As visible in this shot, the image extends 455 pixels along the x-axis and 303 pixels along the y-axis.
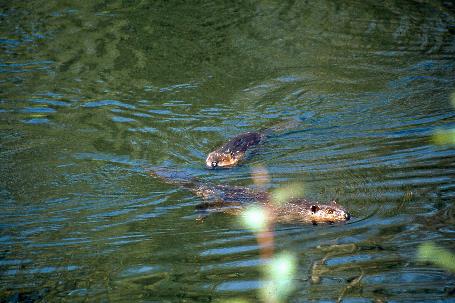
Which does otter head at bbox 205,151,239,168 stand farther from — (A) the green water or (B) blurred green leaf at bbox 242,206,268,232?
(B) blurred green leaf at bbox 242,206,268,232

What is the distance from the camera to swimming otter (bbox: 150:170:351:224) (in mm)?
6699

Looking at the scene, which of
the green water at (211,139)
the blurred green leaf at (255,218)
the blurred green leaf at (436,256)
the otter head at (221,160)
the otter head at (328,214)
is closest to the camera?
the blurred green leaf at (436,256)

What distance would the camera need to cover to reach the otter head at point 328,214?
6.66 meters

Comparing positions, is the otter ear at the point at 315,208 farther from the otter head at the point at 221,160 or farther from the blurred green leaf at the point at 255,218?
the otter head at the point at 221,160

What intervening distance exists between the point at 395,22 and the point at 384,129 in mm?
4506

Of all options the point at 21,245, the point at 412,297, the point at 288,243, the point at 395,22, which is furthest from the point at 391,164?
the point at 395,22

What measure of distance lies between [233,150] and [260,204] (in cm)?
142

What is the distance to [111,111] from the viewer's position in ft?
33.0

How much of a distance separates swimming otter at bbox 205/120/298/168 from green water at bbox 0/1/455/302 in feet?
0.60

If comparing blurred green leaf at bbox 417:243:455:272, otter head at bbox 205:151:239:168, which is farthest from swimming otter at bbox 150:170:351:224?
blurred green leaf at bbox 417:243:455:272

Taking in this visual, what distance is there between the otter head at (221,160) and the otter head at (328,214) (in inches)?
73.0

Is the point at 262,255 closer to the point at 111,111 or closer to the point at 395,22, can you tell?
the point at 111,111

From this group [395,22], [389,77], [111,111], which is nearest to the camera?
[111,111]

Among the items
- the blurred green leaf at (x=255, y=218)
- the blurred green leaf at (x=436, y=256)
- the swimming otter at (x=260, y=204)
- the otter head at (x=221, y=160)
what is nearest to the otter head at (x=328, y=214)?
the swimming otter at (x=260, y=204)
